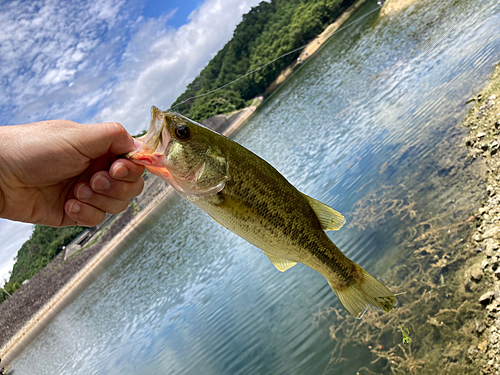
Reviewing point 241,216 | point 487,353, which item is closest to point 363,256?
point 487,353

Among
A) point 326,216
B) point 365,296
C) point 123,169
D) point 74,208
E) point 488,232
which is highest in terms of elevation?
point 74,208

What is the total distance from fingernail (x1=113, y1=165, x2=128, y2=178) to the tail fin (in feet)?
6.97

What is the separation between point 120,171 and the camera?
2521 millimetres

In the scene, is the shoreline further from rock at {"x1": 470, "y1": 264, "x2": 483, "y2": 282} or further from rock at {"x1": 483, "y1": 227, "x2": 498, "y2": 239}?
rock at {"x1": 483, "y1": 227, "x2": 498, "y2": 239}

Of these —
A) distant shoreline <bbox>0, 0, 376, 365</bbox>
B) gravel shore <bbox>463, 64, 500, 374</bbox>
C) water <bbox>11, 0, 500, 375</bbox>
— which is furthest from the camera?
distant shoreline <bbox>0, 0, 376, 365</bbox>

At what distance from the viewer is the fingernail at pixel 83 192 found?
2771 mm

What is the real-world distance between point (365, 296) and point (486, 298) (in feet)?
13.6

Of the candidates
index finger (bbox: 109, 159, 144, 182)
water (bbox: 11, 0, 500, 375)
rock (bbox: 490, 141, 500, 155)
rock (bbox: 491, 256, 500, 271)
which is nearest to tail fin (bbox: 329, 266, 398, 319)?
index finger (bbox: 109, 159, 144, 182)

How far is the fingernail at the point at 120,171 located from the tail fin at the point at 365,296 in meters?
2.12

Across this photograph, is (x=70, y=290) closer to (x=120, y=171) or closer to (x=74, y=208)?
(x=74, y=208)

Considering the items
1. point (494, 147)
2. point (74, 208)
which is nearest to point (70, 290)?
point (74, 208)

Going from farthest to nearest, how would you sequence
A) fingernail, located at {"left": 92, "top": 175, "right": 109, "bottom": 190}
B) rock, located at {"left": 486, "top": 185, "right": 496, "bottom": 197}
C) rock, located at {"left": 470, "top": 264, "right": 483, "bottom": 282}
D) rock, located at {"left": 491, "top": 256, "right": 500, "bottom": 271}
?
rock, located at {"left": 486, "top": 185, "right": 496, "bottom": 197} → rock, located at {"left": 470, "top": 264, "right": 483, "bottom": 282} → rock, located at {"left": 491, "top": 256, "right": 500, "bottom": 271} → fingernail, located at {"left": 92, "top": 175, "right": 109, "bottom": 190}

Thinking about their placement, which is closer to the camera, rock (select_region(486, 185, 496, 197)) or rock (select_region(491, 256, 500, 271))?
rock (select_region(491, 256, 500, 271))

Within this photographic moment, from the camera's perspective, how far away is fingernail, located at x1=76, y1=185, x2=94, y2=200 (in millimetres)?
2771
